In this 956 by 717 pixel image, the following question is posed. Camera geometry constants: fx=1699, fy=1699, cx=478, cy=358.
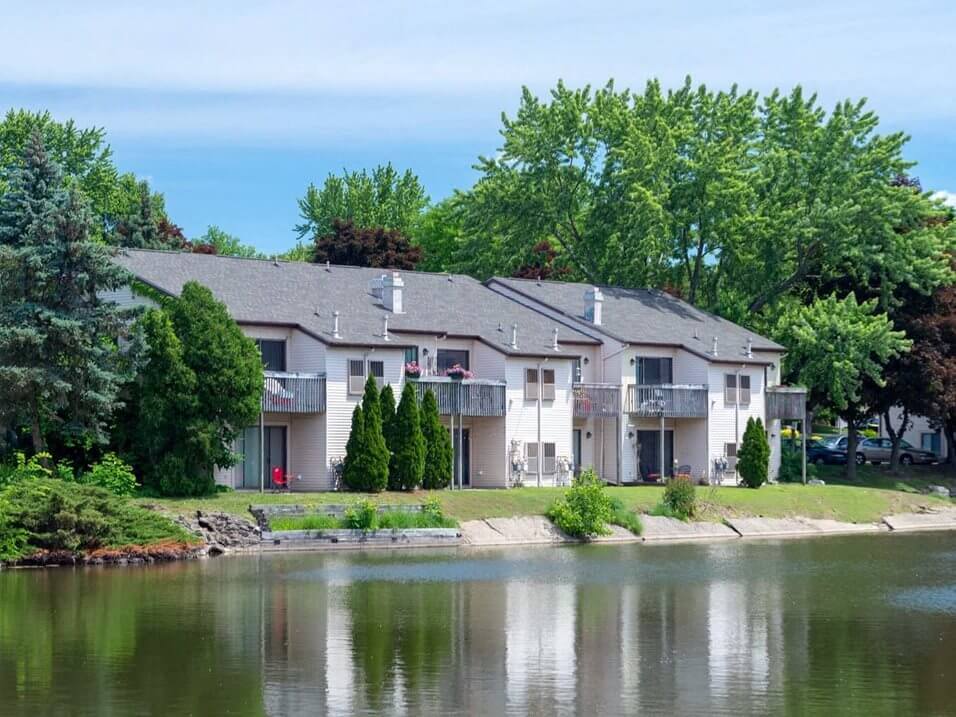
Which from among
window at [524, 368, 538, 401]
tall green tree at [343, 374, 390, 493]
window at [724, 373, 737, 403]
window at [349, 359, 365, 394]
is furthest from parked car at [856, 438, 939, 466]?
tall green tree at [343, 374, 390, 493]

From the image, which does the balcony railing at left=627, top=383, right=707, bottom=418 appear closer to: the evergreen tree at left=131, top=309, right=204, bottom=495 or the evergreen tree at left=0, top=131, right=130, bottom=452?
the evergreen tree at left=131, top=309, right=204, bottom=495

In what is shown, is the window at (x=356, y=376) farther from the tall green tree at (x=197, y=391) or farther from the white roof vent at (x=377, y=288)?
the white roof vent at (x=377, y=288)

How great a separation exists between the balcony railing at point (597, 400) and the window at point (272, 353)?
46.5 ft

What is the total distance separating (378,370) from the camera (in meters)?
62.4

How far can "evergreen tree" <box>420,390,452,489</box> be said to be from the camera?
6178 cm

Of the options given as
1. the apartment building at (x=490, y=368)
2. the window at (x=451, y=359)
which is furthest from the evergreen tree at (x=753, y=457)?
the window at (x=451, y=359)

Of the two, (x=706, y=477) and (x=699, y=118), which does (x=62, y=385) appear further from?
(x=699, y=118)

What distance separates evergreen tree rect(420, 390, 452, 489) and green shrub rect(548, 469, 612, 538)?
18.2 feet

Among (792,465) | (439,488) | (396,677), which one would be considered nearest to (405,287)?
(439,488)

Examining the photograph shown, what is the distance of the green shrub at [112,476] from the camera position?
51.8m

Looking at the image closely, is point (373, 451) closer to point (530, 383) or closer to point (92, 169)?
point (530, 383)

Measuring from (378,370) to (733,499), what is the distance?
1487cm

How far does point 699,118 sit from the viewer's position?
8400cm

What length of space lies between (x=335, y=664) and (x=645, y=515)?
33.6 metres
